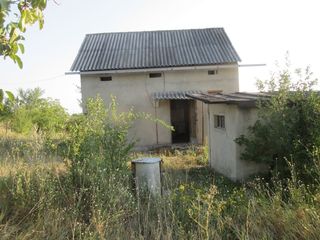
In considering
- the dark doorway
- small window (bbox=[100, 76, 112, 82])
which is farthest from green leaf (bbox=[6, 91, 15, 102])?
the dark doorway

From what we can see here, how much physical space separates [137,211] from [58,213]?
0.94 meters

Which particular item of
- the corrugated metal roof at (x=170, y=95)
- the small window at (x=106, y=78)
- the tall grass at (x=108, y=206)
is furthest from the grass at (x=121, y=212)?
the small window at (x=106, y=78)

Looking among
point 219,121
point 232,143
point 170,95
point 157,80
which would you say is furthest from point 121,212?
point 157,80

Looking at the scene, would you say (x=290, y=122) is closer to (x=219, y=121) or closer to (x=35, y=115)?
(x=219, y=121)

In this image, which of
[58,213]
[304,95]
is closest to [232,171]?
[304,95]

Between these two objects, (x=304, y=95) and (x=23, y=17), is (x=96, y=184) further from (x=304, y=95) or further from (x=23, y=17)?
(x=304, y=95)

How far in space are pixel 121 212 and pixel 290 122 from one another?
14.2ft

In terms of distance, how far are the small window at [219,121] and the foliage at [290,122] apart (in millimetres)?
2434

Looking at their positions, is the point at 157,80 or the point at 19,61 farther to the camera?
the point at 157,80

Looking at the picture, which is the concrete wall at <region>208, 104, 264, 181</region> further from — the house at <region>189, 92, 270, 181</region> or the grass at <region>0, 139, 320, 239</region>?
the grass at <region>0, 139, 320, 239</region>

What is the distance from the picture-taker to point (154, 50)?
58.8 ft

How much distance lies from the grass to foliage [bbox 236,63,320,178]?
1.85 metres

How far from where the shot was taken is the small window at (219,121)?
10.3 meters

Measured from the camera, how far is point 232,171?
368 inches
